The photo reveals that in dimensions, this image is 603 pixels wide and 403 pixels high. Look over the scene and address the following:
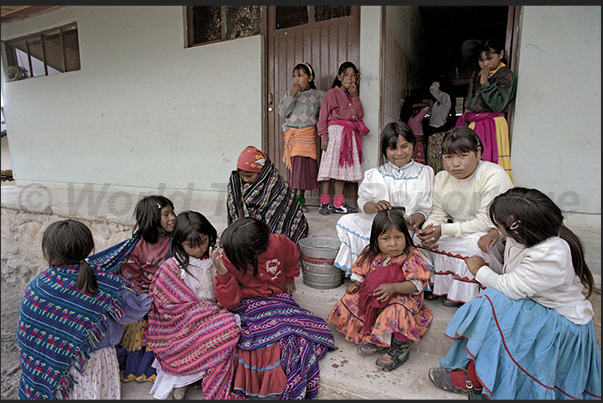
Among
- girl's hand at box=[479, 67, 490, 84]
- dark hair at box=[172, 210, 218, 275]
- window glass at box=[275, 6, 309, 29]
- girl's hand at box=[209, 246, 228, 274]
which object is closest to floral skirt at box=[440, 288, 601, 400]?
girl's hand at box=[209, 246, 228, 274]

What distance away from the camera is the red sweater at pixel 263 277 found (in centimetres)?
197

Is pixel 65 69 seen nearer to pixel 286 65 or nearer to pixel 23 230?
pixel 23 230

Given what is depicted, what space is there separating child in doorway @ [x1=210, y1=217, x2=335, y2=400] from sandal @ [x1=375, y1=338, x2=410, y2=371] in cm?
31

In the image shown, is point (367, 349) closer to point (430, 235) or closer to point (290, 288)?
point (290, 288)

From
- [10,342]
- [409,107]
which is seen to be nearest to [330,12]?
[409,107]

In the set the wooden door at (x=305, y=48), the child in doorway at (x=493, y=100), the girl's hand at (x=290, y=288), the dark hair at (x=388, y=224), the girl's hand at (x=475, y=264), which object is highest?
the wooden door at (x=305, y=48)

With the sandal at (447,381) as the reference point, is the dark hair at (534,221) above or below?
above

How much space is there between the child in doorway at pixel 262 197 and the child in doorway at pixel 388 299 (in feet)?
2.99

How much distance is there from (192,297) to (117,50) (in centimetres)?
565

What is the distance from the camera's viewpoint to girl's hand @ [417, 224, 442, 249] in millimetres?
2137

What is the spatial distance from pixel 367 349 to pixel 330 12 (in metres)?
3.93

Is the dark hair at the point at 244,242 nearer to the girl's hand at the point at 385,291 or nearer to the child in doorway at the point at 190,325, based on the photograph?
the child in doorway at the point at 190,325

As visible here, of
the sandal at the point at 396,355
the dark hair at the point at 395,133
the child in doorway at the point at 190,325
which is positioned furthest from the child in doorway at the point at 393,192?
the child in doorway at the point at 190,325

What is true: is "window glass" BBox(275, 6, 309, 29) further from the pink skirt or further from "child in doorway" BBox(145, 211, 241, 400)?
"child in doorway" BBox(145, 211, 241, 400)
